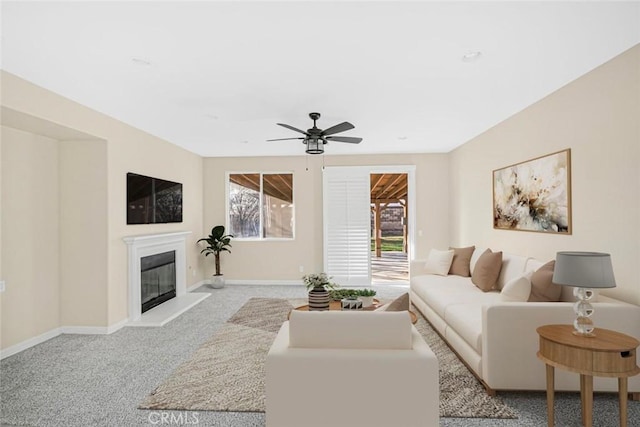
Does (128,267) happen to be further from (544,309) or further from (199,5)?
(544,309)

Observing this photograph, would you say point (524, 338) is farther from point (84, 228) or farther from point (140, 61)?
point (84, 228)

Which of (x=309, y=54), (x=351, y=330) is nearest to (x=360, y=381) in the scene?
(x=351, y=330)

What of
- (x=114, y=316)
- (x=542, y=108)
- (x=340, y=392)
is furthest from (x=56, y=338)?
(x=542, y=108)

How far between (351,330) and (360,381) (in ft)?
0.89

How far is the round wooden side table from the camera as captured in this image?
2.09 meters

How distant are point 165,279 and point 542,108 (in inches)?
223

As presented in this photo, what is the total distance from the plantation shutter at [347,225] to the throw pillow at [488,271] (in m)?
2.96

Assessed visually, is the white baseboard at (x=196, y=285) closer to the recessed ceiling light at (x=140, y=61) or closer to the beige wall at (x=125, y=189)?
the beige wall at (x=125, y=189)

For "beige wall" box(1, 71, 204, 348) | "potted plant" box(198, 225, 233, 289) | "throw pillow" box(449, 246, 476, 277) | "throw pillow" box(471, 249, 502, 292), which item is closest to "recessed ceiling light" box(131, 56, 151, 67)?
"beige wall" box(1, 71, 204, 348)

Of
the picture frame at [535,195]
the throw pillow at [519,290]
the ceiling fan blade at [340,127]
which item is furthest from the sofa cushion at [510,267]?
the ceiling fan blade at [340,127]

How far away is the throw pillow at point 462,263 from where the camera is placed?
5000mm

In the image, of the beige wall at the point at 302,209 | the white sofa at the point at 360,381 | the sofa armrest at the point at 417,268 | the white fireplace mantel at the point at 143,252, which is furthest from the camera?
the beige wall at the point at 302,209

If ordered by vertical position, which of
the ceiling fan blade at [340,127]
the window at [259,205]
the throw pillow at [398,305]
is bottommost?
the throw pillow at [398,305]

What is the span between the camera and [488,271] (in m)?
4.16
